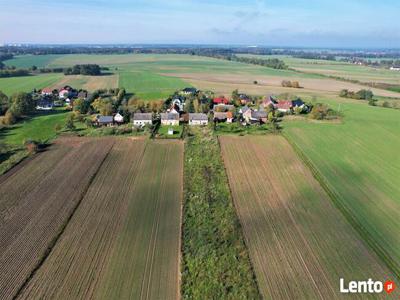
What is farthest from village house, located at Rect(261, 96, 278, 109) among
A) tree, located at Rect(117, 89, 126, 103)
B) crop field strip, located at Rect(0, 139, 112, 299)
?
crop field strip, located at Rect(0, 139, 112, 299)

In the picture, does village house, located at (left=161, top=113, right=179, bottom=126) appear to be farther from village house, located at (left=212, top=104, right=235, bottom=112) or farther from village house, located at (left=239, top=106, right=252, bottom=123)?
village house, located at (left=239, top=106, right=252, bottom=123)

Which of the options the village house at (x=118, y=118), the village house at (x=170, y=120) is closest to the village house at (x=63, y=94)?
the village house at (x=118, y=118)

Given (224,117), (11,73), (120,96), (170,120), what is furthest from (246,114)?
(11,73)

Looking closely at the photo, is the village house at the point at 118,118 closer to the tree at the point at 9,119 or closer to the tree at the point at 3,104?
the tree at the point at 9,119

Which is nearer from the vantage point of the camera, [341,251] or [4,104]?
[341,251]

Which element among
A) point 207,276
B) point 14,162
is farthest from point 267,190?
point 14,162

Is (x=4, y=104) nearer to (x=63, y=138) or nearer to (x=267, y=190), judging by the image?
(x=63, y=138)
